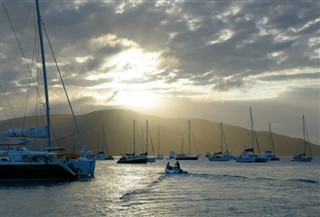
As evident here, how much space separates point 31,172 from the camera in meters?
53.7

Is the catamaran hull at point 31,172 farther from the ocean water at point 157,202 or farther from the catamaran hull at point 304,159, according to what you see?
the catamaran hull at point 304,159

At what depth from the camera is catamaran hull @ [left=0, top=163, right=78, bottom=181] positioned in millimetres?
53219

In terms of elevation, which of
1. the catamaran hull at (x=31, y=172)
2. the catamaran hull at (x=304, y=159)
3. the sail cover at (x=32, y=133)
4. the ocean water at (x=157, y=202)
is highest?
the catamaran hull at (x=304, y=159)

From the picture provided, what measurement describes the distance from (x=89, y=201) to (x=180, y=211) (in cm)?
1032

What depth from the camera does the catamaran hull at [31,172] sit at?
5322 cm

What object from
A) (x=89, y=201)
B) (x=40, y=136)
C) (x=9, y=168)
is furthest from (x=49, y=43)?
(x=89, y=201)

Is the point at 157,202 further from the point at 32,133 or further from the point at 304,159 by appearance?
the point at 304,159

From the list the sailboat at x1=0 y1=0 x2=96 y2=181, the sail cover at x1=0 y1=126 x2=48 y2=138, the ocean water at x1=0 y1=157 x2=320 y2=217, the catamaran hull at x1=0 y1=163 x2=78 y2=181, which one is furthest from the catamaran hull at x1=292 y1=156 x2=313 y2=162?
the catamaran hull at x1=0 y1=163 x2=78 y2=181

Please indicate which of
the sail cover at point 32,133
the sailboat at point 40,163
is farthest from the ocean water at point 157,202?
the sail cover at point 32,133

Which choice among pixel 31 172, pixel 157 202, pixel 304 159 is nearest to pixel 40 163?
pixel 31 172

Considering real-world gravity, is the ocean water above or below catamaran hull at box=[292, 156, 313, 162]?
below

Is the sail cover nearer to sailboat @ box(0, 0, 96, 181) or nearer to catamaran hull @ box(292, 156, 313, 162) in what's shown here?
sailboat @ box(0, 0, 96, 181)

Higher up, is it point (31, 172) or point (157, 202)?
point (31, 172)

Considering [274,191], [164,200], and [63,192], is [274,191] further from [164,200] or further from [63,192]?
[63,192]
